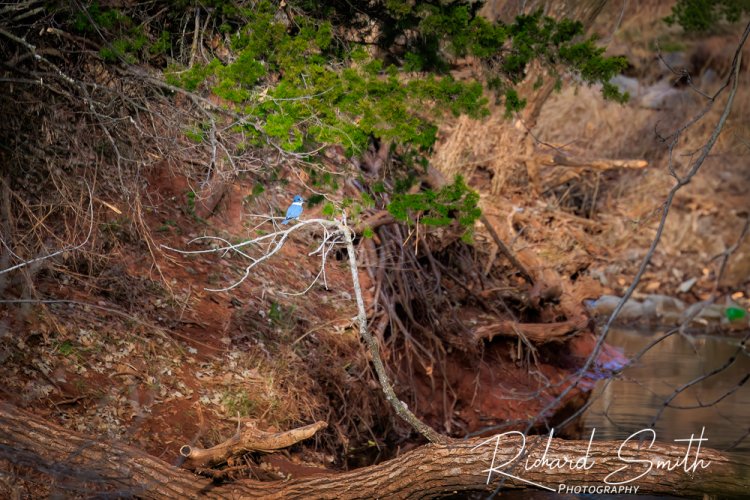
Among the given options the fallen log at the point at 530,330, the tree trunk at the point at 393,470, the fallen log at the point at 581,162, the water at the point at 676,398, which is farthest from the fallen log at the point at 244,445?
the fallen log at the point at 581,162

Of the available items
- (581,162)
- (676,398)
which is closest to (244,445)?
(676,398)

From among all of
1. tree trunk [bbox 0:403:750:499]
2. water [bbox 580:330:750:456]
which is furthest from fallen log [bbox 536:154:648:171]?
tree trunk [bbox 0:403:750:499]

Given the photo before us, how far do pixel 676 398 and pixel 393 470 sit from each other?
6.70m

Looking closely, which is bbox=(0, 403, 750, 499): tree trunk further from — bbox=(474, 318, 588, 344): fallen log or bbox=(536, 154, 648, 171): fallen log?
bbox=(536, 154, 648, 171): fallen log

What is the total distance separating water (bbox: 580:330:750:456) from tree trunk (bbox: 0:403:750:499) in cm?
179

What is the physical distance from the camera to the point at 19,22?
618 centimetres

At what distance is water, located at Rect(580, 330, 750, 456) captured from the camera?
9.27 m

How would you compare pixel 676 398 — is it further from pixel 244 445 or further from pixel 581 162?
pixel 244 445

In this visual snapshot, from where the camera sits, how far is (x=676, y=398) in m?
11.0

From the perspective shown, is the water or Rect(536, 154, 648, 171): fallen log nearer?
the water

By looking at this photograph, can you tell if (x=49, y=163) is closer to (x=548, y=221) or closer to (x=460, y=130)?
(x=460, y=130)

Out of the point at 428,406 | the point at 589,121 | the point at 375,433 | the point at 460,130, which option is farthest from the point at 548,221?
the point at 589,121

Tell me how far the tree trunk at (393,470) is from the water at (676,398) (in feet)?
5.86

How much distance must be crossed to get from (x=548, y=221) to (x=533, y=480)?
8.05m
